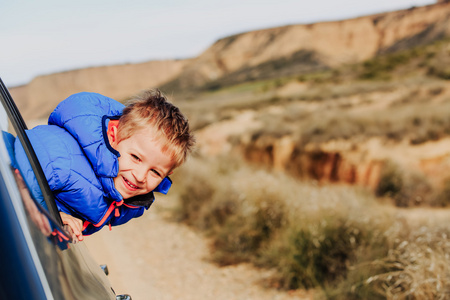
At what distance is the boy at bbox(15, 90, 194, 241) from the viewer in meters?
1.54

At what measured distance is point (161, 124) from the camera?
186 centimetres

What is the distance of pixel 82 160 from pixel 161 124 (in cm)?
39

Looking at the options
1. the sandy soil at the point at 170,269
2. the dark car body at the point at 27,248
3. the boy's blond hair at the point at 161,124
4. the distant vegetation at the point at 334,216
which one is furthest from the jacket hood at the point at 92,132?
the sandy soil at the point at 170,269

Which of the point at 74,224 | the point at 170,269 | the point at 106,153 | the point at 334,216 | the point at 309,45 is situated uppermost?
the point at 106,153

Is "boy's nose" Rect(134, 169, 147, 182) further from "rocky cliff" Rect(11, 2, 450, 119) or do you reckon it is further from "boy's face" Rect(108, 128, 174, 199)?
"rocky cliff" Rect(11, 2, 450, 119)

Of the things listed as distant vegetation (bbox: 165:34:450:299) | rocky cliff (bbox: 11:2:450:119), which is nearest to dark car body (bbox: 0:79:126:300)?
distant vegetation (bbox: 165:34:450:299)

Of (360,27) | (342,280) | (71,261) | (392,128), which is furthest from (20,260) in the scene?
(360,27)

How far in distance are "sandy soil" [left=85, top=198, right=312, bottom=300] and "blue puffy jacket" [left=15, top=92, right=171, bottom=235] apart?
3.32 m

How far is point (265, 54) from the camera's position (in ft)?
279

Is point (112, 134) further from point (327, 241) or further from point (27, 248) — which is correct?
point (327, 241)

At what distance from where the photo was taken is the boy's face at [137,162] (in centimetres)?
179

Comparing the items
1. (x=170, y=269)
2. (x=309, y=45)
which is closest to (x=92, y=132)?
(x=170, y=269)

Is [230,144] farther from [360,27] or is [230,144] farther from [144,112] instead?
[360,27]

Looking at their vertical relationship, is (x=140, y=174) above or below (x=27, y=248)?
below
